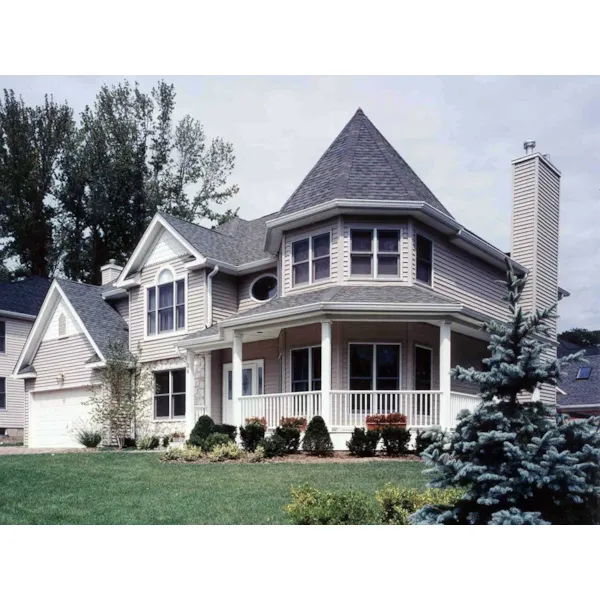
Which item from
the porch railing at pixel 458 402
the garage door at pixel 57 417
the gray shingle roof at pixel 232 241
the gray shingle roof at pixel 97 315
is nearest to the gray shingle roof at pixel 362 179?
the gray shingle roof at pixel 232 241

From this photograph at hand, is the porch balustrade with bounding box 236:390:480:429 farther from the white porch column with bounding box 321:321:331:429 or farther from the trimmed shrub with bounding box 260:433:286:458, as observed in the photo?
the trimmed shrub with bounding box 260:433:286:458

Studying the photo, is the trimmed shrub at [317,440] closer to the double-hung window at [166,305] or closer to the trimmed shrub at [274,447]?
the trimmed shrub at [274,447]

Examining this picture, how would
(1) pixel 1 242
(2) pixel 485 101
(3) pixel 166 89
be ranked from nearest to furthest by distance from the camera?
(2) pixel 485 101
(3) pixel 166 89
(1) pixel 1 242

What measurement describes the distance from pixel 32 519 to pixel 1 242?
4139 mm

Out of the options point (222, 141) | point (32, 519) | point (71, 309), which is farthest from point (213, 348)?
point (32, 519)

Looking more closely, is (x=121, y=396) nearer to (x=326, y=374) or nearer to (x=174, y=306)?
(x=174, y=306)

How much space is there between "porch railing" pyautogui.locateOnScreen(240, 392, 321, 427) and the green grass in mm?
2119

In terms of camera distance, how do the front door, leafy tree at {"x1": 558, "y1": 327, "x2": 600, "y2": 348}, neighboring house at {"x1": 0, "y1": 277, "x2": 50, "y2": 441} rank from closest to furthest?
leafy tree at {"x1": 558, "y1": 327, "x2": 600, "y2": 348}
the front door
neighboring house at {"x1": 0, "y1": 277, "x2": 50, "y2": 441}

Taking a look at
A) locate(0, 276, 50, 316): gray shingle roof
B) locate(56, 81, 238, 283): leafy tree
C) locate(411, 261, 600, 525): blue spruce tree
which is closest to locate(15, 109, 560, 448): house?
locate(0, 276, 50, 316): gray shingle roof

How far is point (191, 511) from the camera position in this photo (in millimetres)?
6746

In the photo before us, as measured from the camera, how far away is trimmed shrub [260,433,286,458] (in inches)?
399

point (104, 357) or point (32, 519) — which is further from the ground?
point (104, 357)

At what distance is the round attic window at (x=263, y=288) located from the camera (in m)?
14.1
